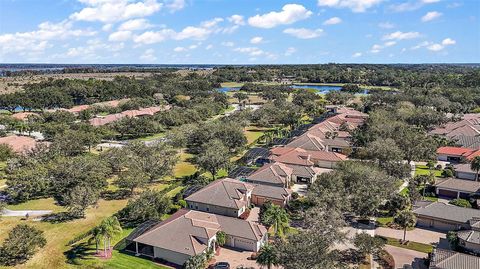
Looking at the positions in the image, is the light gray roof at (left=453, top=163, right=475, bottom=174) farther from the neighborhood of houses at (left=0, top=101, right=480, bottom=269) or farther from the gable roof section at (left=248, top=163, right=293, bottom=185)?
the gable roof section at (left=248, top=163, right=293, bottom=185)

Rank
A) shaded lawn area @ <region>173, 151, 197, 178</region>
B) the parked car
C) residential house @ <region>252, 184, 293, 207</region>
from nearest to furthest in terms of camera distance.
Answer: the parked car, residential house @ <region>252, 184, 293, 207</region>, shaded lawn area @ <region>173, 151, 197, 178</region>

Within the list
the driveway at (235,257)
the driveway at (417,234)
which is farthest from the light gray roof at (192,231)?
the driveway at (417,234)

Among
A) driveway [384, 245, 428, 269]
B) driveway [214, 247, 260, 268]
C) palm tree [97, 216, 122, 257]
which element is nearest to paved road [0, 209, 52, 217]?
palm tree [97, 216, 122, 257]

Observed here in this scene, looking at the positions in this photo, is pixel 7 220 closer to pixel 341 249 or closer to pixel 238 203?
pixel 238 203

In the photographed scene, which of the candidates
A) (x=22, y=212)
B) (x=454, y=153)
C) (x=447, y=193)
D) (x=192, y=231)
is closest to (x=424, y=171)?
(x=454, y=153)

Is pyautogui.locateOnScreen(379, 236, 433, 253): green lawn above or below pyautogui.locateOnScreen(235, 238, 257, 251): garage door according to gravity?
below

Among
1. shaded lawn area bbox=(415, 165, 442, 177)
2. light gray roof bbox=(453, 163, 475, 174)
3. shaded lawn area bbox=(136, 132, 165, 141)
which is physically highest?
light gray roof bbox=(453, 163, 475, 174)
